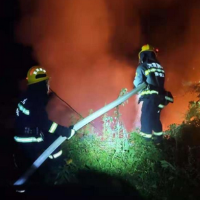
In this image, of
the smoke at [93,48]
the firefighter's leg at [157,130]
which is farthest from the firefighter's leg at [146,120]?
the smoke at [93,48]

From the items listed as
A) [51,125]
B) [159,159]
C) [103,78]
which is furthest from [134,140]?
[103,78]

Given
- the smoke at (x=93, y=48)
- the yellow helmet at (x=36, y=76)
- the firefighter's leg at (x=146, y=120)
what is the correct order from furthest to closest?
the smoke at (x=93, y=48) < the firefighter's leg at (x=146, y=120) < the yellow helmet at (x=36, y=76)

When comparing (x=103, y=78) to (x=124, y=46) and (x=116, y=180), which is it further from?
(x=116, y=180)

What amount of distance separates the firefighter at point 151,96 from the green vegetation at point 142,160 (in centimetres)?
33

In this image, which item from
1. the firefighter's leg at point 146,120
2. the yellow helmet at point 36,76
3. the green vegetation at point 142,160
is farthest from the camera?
the firefighter's leg at point 146,120

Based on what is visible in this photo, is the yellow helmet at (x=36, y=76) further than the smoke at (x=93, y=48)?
No

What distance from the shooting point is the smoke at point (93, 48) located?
8570mm

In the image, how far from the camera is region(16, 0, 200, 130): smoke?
8.57 m

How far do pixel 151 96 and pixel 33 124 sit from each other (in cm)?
214

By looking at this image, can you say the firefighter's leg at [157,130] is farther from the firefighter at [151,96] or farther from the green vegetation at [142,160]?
the green vegetation at [142,160]

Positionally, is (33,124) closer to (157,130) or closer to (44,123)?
(44,123)

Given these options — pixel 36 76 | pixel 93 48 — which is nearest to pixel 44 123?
pixel 36 76

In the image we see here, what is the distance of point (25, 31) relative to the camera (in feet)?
29.3

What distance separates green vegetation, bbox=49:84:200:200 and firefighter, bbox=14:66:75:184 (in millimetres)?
503
